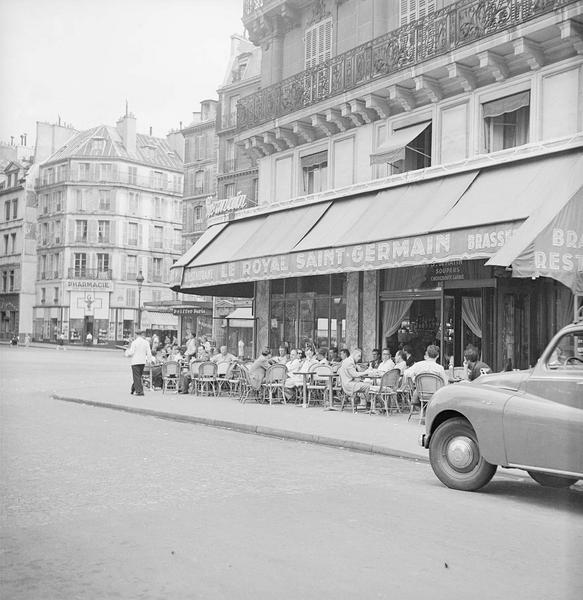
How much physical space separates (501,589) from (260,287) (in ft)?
64.2

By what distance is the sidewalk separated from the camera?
11648mm

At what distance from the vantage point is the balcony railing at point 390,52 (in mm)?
16047

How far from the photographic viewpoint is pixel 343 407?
55.3ft

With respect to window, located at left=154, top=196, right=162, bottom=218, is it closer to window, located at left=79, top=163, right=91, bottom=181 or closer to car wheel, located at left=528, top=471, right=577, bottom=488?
window, located at left=79, top=163, right=91, bottom=181

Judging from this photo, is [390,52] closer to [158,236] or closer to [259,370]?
[259,370]

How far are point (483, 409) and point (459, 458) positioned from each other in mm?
663

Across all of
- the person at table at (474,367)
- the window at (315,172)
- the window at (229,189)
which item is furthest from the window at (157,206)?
the person at table at (474,367)

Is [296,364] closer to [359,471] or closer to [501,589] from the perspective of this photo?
[359,471]

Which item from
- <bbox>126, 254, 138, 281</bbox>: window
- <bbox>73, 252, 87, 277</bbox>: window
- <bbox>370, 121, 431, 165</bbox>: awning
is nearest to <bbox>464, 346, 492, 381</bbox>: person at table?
<bbox>370, 121, 431, 165</bbox>: awning

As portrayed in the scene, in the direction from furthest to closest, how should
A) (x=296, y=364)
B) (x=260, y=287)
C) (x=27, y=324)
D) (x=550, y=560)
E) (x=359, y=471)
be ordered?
1. (x=27, y=324)
2. (x=260, y=287)
3. (x=296, y=364)
4. (x=359, y=471)
5. (x=550, y=560)

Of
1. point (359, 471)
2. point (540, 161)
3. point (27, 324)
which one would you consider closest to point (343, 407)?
point (540, 161)

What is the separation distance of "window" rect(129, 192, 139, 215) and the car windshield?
7156cm

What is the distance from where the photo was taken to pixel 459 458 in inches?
323

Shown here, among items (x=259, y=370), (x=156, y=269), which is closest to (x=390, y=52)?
(x=259, y=370)
